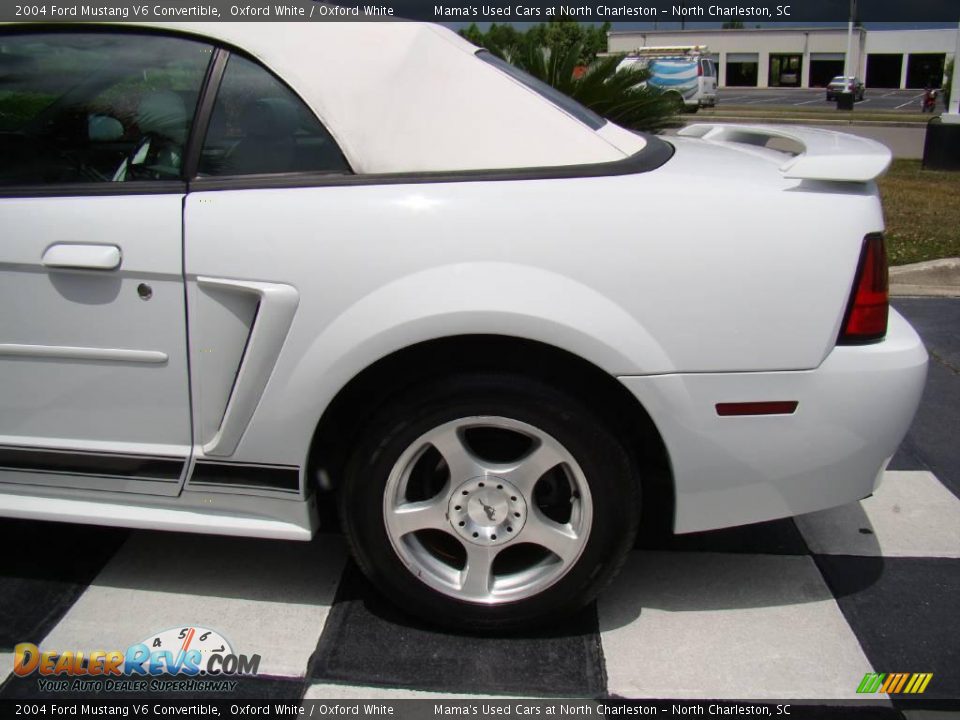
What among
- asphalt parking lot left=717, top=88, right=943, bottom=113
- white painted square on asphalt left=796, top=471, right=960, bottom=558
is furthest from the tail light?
asphalt parking lot left=717, top=88, right=943, bottom=113

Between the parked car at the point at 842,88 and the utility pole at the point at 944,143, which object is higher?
the utility pole at the point at 944,143

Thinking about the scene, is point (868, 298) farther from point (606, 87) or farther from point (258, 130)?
point (606, 87)

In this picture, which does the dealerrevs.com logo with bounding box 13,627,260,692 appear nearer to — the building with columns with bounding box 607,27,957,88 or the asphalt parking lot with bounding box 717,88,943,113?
the asphalt parking lot with bounding box 717,88,943,113

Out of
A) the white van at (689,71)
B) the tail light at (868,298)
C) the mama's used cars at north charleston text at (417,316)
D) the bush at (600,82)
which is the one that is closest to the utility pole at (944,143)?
the bush at (600,82)

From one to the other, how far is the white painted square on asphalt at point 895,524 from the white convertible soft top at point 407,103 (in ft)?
4.93

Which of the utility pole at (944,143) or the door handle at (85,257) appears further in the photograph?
the utility pole at (944,143)

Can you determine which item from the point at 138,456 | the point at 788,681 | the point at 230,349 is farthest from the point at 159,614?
the point at 788,681

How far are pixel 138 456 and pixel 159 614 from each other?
19.4 inches

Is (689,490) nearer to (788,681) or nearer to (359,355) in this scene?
(788,681)

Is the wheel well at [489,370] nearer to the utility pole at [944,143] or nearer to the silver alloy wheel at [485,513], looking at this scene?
the silver alloy wheel at [485,513]

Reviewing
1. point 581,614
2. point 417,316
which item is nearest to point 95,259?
point 417,316

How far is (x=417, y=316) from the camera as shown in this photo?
214 centimetres

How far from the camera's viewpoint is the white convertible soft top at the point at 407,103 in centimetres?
229

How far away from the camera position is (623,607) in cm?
260
